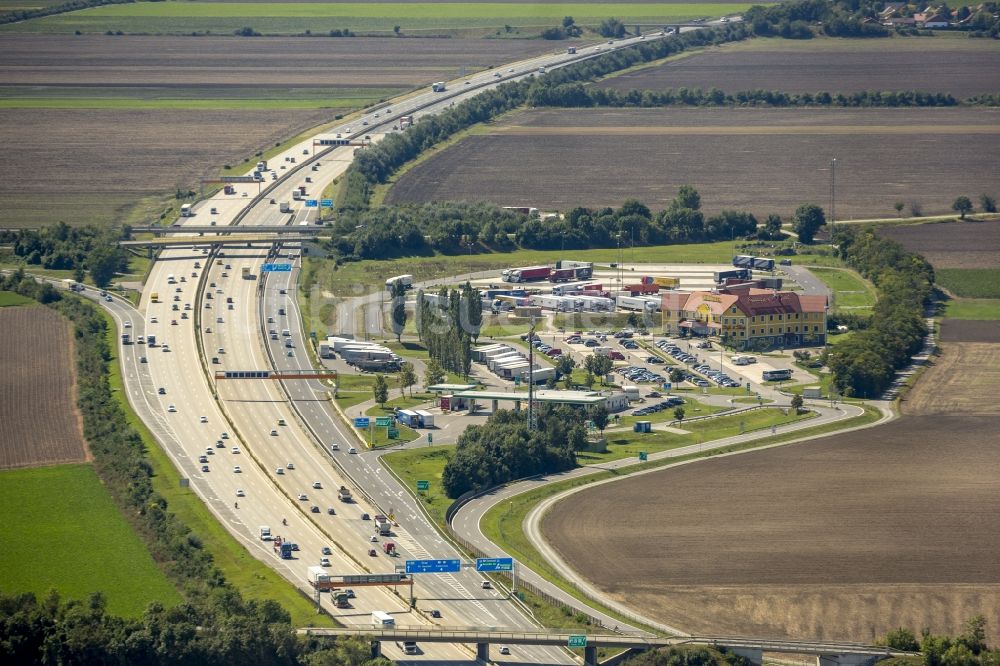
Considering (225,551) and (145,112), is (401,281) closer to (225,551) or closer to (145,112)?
(225,551)

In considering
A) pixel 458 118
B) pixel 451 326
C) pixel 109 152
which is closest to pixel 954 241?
pixel 451 326

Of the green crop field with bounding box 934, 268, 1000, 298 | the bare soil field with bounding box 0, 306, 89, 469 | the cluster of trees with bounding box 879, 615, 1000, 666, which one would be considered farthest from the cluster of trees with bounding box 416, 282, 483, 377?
the cluster of trees with bounding box 879, 615, 1000, 666

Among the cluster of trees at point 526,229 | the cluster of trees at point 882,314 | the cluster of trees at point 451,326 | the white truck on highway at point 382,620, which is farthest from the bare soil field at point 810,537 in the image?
the cluster of trees at point 526,229

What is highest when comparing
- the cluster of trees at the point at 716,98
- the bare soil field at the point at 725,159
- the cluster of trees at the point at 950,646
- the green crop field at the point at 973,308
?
the cluster of trees at the point at 716,98

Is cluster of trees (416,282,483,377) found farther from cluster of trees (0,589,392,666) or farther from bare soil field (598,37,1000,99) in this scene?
bare soil field (598,37,1000,99)

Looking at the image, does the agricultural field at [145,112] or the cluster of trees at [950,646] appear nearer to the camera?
the cluster of trees at [950,646]

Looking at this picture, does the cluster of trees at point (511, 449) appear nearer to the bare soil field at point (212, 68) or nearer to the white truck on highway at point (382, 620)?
the white truck on highway at point (382, 620)

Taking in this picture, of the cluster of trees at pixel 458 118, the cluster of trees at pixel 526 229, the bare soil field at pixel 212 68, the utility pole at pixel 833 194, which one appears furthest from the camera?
the bare soil field at pixel 212 68

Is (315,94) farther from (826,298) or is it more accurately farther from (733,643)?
(733,643)
